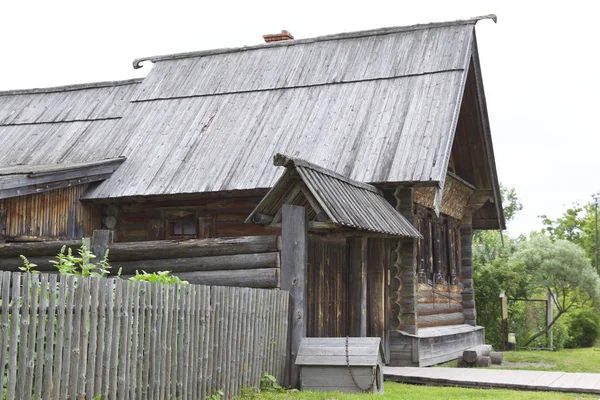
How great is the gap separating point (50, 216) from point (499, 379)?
855cm

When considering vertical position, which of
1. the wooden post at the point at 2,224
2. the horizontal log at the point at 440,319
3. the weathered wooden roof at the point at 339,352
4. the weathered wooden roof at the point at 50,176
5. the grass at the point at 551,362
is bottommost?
the grass at the point at 551,362

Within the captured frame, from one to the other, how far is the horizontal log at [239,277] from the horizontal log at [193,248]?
0.89 ft

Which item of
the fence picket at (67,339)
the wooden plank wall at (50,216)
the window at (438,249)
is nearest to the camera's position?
the fence picket at (67,339)

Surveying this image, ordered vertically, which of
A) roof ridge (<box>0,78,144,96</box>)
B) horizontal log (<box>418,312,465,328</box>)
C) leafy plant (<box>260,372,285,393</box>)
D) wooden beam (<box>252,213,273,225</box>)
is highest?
roof ridge (<box>0,78,144,96</box>)

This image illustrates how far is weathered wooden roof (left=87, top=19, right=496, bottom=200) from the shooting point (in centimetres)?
1529

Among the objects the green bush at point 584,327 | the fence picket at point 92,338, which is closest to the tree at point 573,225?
the green bush at point 584,327

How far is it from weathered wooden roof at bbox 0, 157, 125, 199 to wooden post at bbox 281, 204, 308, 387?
522 centimetres

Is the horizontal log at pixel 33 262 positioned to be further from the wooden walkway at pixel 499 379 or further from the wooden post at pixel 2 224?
the wooden walkway at pixel 499 379

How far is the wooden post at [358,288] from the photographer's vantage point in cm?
1331

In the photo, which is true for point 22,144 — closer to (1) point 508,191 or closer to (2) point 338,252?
(2) point 338,252

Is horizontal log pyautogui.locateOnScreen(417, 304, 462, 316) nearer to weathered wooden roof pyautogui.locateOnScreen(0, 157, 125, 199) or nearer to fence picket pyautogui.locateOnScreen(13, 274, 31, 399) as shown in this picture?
weathered wooden roof pyautogui.locateOnScreen(0, 157, 125, 199)

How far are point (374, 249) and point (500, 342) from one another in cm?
1210

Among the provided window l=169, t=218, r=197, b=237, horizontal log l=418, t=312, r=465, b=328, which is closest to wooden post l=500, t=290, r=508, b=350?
horizontal log l=418, t=312, r=465, b=328

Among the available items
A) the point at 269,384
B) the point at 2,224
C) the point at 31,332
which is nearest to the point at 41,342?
the point at 31,332
